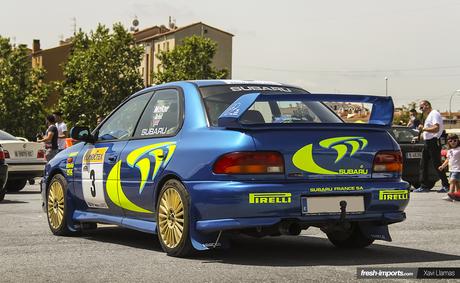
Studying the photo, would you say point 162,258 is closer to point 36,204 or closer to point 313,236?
point 313,236

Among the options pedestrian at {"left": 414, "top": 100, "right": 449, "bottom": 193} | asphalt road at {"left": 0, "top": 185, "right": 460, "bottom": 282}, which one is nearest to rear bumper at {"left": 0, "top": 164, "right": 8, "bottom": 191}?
asphalt road at {"left": 0, "top": 185, "right": 460, "bottom": 282}

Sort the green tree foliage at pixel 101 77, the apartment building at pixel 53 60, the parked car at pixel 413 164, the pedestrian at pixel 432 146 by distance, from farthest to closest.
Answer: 1. the apartment building at pixel 53 60
2. the green tree foliage at pixel 101 77
3. the parked car at pixel 413 164
4. the pedestrian at pixel 432 146

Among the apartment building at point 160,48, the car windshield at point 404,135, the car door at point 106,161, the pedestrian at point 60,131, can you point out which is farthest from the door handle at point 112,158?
the apartment building at point 160,48

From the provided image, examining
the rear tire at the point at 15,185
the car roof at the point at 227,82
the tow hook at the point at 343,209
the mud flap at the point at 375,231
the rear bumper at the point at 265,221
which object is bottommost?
the rear tire at the point at 15,185

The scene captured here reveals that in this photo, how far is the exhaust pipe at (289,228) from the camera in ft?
21.0

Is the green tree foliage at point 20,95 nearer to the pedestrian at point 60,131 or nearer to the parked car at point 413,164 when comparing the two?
the pedestrian at point 60,131

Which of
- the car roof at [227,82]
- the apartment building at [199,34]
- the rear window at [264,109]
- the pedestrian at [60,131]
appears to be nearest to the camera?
the rear window at [264,109]

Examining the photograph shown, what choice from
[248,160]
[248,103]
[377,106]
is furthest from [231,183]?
[377,106]

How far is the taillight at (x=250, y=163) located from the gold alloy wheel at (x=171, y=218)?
0.54 m

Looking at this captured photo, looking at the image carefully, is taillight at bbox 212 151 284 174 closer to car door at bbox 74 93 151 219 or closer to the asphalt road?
the asphalt road

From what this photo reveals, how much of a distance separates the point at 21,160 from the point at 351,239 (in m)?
11.7

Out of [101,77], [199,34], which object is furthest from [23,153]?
[199,34]

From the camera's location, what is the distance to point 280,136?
20.9ft

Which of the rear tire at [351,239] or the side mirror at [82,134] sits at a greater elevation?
the side mirror at [82,134]
